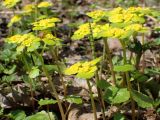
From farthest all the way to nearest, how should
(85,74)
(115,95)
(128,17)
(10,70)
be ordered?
1. (10,70)
2. (128,17)
3. (115,95)
4. (85,74)

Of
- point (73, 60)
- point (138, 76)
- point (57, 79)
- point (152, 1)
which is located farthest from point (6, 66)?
point (152, 1)

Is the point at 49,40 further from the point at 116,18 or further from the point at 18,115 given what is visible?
the point at 18,115

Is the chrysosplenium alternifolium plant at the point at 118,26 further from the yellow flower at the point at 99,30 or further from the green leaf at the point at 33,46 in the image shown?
the green leaf at the point at 33,46

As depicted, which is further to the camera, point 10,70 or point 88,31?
point 10,70

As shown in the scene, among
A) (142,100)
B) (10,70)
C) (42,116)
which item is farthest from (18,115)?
(142,100)

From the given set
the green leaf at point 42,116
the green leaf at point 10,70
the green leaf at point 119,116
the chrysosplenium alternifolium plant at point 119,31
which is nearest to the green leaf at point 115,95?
the chrysosplenium alternifolium plant at point 119,31

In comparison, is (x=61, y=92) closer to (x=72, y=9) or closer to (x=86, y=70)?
(x=86, y=70)
